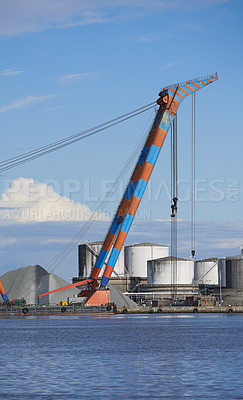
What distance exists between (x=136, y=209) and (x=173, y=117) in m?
11.2

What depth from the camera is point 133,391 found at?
25.9 m

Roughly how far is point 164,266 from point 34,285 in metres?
29.1

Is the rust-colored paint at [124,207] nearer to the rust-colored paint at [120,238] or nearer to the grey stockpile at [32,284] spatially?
the rust-colored paint at [120,238]

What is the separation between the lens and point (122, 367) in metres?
32.8

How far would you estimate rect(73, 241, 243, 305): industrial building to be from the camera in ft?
392

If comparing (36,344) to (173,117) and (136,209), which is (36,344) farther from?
(173,117)

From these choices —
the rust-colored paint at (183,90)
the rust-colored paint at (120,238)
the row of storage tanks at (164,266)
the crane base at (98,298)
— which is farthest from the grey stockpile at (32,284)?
the rust-colored paint at (183,90)

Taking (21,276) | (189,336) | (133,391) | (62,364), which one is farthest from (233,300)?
(133,391)

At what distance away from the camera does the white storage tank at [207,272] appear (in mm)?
130875

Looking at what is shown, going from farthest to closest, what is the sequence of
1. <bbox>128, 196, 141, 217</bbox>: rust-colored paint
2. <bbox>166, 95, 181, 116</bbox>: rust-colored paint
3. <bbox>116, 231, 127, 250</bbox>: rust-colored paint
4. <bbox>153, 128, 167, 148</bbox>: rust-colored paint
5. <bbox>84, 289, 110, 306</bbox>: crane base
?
1. <bbox>84, 289, 110, 306</bbox>: crane base
2. <bbox>166, 95, 181, 116</bbox>: rust-colored paint
3. <bbox>116, 231, 127, 250</bbox>: rust-colored paint
4. <bbox>128, 196, 141, 217</bbox>: rust-colored paint
5. <bbox>153, 128, 167, 148</bbox>: rust-colored paint

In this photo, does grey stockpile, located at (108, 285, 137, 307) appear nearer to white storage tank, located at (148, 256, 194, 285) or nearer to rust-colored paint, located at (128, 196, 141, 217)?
white storage tank, located at (148, 256, 194, 285)

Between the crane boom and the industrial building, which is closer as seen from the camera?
the crane boom

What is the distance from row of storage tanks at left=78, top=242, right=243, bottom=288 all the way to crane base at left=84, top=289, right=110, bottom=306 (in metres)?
33.7

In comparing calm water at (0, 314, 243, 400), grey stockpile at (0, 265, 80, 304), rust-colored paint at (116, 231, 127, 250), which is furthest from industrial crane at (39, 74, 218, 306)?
calm water at (0, 314, 243, 400)
